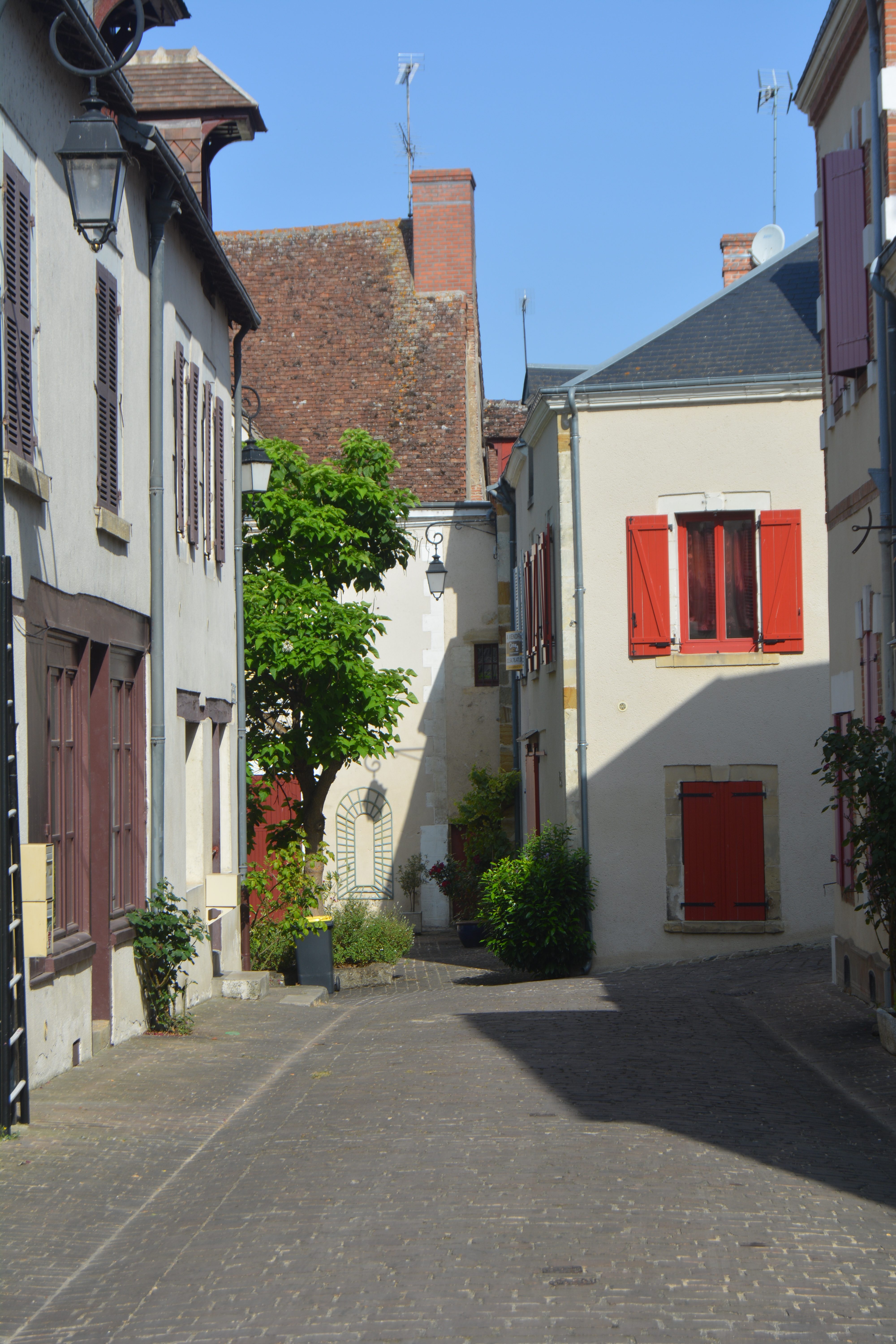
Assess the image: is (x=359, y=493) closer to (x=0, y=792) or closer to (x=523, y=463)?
(x=523, y=463)

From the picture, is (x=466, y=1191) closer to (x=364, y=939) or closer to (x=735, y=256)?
(x=364, y=939)

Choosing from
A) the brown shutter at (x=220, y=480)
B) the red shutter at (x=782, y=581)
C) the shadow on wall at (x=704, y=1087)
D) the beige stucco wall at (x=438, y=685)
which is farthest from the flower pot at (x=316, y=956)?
the beige stucco wall at (x=438, y=685)

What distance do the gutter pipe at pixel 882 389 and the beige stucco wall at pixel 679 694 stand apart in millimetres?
6146

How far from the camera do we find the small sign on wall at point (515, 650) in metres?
22.0

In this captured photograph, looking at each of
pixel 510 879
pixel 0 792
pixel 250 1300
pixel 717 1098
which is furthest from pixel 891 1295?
pixel 510 879

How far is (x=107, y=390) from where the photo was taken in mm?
10273

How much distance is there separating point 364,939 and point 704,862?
4.17m

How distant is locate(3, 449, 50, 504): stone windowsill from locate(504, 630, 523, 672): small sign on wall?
44.8ft

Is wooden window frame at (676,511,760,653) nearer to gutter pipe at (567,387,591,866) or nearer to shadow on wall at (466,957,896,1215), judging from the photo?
gutter pipe at (567,387,591,866)

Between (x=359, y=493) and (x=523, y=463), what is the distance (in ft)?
11.2

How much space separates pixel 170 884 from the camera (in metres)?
11.5

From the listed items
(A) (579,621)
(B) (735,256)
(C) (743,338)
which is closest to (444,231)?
(B) (735,256)

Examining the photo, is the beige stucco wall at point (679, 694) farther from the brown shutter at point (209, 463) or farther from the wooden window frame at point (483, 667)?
the wooden window frame at point (483, 667)

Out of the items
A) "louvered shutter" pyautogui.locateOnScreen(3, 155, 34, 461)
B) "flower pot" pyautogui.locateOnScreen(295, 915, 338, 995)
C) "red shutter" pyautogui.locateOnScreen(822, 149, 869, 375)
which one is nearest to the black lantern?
"louvered shutter" pyautogui.locateOnScreen(3, 155, 34, 461)
